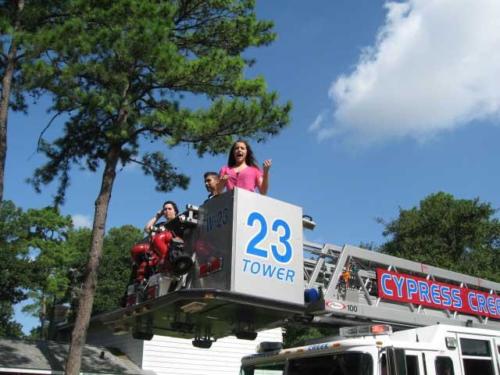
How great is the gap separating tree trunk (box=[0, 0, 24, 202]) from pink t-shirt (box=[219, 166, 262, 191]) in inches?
329

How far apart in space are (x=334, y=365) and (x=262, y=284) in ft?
5.67

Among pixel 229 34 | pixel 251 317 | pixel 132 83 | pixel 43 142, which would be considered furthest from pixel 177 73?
pixel 251 317

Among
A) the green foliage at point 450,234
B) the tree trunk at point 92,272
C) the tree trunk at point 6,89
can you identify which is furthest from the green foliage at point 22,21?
the green foliage at point 450,234

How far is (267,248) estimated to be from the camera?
5.20 metres

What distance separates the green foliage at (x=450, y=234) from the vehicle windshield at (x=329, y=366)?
2611cm

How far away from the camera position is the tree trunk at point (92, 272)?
12.9m

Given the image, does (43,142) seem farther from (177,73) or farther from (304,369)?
(304,369)

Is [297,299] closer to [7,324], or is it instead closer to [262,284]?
[262,284]

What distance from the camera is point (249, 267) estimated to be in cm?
503

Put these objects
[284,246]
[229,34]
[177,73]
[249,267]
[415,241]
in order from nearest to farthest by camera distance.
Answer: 1. [249,267]
2. [284,246]
3. [177,73]
4. [229,34]
5. [415,241]

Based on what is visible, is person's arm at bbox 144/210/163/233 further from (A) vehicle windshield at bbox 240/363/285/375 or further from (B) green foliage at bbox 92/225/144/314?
(B) green foliage at bbox 92/225/144/314

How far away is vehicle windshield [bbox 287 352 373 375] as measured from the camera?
5.88 metres

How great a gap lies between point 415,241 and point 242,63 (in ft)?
72.0

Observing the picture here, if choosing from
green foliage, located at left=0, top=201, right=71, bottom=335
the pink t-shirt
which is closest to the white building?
green foliage, located at left=0, top=201, right=71, bottom=335
